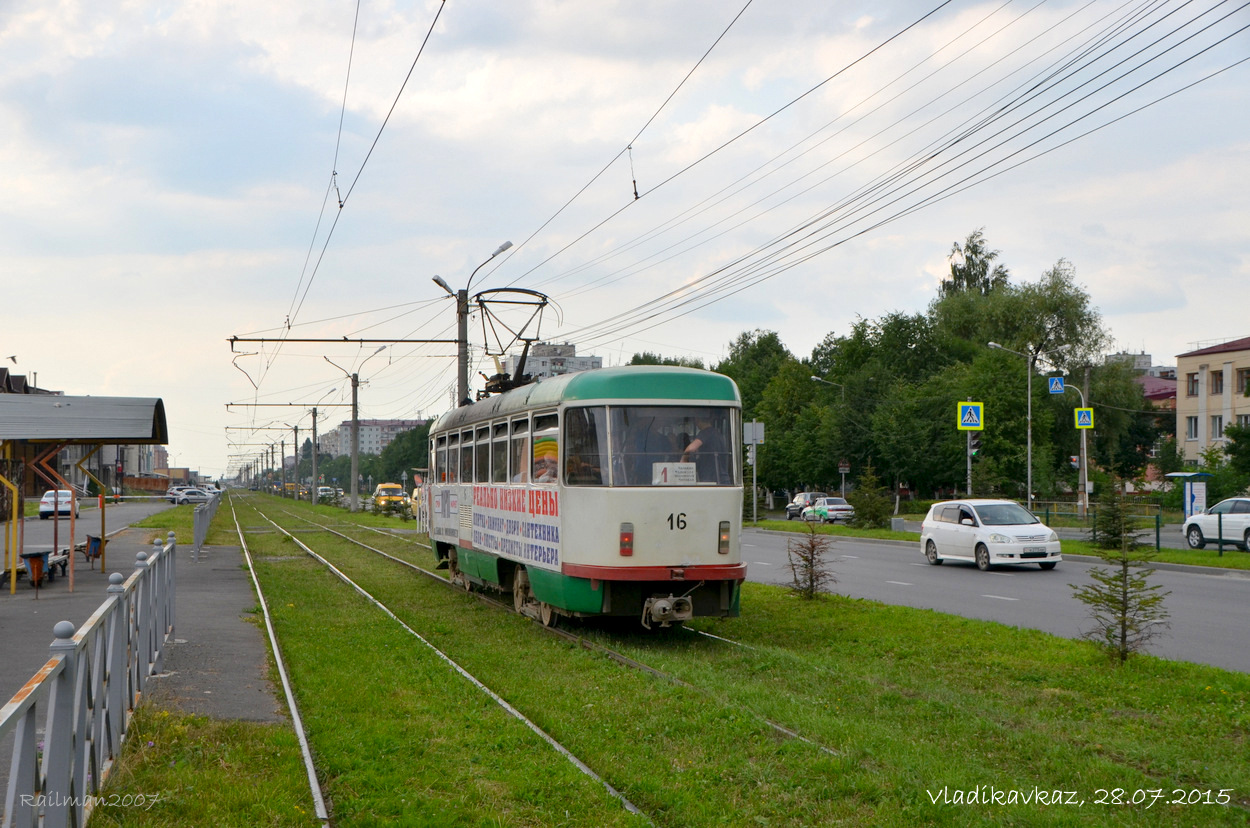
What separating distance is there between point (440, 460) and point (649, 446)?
8438 millimetres

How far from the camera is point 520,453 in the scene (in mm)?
14203

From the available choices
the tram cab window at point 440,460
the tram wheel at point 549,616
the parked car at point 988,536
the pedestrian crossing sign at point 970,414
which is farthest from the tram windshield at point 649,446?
the pedestrian crossing sign at point 970,414

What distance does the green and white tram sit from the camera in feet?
39.0

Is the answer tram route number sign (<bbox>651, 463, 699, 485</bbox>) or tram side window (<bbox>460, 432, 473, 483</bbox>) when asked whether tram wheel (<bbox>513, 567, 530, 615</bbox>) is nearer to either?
tram side window (<bbox>460, 432, 473, 483</bbox>)

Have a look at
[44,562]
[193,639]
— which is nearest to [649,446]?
[193,639]

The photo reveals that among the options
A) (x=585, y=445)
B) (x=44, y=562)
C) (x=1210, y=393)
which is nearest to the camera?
(x=585, y=445)

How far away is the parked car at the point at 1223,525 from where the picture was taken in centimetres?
2814

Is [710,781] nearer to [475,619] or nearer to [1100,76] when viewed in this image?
[475,619]

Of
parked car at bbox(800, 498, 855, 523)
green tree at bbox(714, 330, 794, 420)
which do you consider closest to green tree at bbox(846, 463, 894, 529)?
parked car at bbox(800, 498, 855, 523)

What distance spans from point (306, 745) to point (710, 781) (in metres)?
2.78

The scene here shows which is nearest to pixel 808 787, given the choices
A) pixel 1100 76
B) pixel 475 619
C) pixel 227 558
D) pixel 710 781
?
pixel 710 781

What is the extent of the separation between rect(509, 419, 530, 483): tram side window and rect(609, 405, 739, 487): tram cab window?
78.4 inches

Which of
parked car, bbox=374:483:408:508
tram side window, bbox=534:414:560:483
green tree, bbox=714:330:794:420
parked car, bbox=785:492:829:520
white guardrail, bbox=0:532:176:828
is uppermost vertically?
green tree, bbox=714:330:794:420

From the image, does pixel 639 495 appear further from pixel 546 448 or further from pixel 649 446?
pixel 546 448
